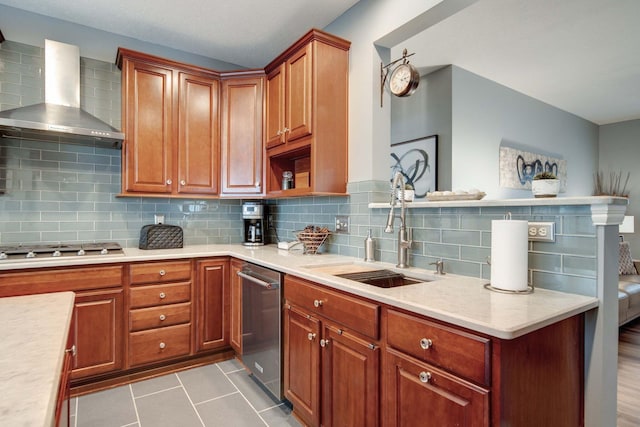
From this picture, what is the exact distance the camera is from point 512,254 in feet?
4.60

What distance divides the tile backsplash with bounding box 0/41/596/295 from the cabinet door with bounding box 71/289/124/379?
0.75 meters

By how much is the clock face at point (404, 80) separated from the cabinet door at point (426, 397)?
1.66 m

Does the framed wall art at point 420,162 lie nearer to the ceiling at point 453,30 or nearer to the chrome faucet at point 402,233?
the ceiling at point 453,30

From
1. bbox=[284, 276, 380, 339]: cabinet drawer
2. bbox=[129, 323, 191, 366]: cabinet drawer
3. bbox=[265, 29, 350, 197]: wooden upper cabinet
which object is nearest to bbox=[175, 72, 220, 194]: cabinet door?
bbox=[265, 29, 350, 197]: wooden upper cabinet

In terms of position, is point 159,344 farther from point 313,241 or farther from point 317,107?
point 317,107

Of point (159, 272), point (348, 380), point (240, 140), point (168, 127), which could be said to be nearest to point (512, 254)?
point (348, 380)

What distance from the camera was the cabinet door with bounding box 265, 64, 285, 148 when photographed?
277 centimetres

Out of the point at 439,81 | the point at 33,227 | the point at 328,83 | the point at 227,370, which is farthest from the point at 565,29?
the point at 33,227

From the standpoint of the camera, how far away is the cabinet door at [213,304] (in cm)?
270

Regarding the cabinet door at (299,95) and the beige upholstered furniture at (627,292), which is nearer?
the cabinet door at (299,95)

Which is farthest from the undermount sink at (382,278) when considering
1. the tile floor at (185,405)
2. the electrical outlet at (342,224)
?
the tile floor at (185,405)

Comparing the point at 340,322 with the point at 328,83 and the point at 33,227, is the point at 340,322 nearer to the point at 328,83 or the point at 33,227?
the point at 328,83

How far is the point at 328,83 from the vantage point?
96.7 inches

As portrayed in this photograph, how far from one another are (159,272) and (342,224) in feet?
4.65
